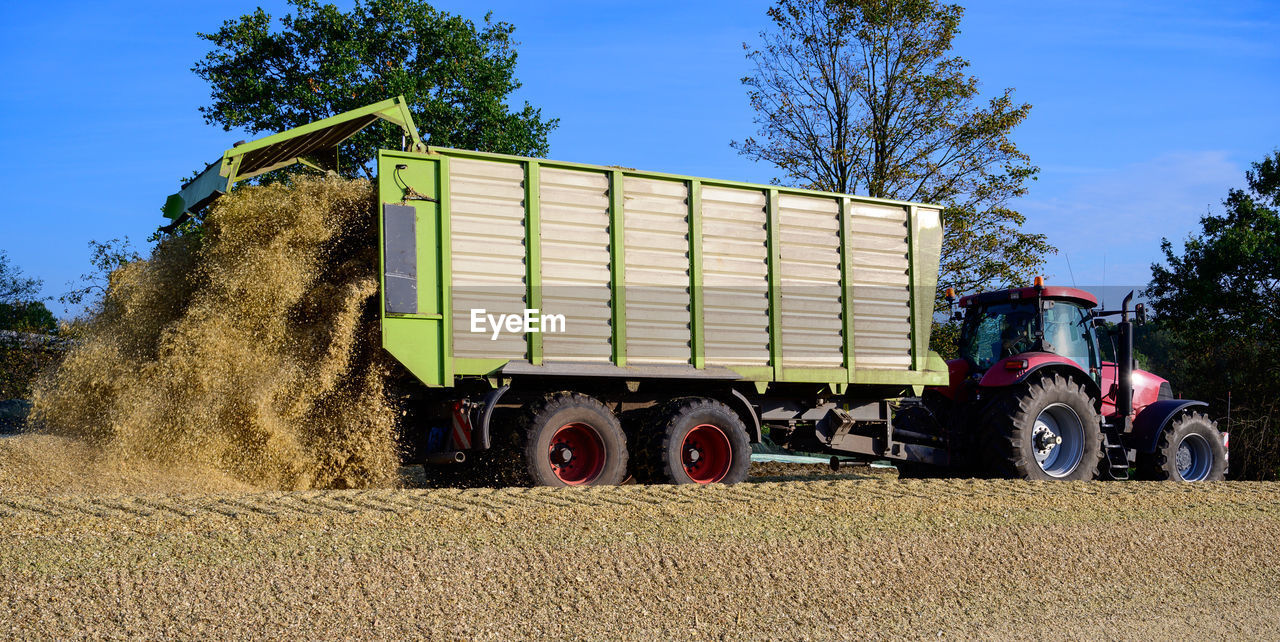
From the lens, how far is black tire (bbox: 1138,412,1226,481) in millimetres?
11023

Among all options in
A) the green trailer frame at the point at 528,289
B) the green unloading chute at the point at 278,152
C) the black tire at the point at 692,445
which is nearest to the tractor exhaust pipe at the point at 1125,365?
the green trailer frame at the point at 528,289

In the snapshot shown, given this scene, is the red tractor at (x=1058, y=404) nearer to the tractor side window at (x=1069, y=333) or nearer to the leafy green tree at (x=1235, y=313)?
the tractor side window at (x=1069, y=333)

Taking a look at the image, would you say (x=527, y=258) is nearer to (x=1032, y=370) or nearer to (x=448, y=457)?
(x=448, y=457)

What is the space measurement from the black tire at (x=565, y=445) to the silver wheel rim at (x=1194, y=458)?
7237 mm

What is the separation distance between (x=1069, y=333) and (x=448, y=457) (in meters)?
7.30

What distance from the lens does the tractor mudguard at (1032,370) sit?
Answer: 10203mm

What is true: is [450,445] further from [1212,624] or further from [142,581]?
[1212,624]

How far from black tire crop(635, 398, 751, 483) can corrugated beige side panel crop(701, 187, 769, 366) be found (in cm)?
53

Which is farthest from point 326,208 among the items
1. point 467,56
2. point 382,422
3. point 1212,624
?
point 467,56

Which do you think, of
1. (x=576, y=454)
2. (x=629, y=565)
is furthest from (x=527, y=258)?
(x=629, y=565)

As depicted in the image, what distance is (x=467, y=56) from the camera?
20.8 meters

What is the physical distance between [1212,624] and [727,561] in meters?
3.49

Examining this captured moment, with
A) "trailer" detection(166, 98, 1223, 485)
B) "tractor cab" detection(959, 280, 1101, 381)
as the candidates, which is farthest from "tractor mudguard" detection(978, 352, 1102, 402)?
"trailer" detection(166, 98, 1223, 485)

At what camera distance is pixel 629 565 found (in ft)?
19.4
